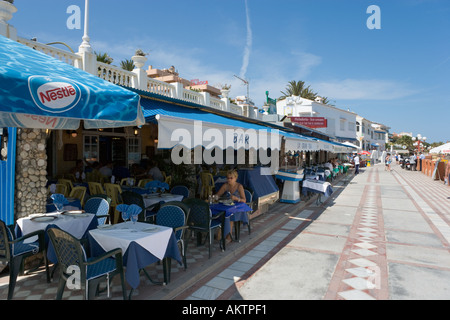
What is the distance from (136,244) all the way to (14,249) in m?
1.76

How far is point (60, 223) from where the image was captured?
4219 mm

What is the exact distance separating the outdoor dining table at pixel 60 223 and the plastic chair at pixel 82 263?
75cm

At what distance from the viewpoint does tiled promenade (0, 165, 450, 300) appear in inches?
156

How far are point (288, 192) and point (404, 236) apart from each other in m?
4.28

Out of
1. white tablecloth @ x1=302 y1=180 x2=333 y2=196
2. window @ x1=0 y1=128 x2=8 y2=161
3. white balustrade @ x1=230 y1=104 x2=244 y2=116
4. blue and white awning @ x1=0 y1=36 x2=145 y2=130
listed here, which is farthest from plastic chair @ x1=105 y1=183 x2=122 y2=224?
white balustrade @ x1=230 y1=104 x2=244 y2=116

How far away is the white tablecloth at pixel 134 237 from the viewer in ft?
11.5

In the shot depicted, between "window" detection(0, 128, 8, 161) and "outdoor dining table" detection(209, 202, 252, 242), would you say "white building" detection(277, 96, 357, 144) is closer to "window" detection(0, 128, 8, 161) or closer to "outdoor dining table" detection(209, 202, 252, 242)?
"outdoor dining table" detection(209, 202, 252, 242)

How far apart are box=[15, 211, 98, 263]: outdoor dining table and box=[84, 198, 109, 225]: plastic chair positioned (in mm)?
473

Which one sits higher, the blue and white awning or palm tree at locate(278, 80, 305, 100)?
palm tree at locate(278, 80, 305, 100)

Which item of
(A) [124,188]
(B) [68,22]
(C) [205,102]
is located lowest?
(A) [124,188]

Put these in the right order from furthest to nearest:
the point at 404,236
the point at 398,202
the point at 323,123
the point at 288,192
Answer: the point at 323,123 → the point at 398,202 → the point at 288,192 → the point at 404,236
